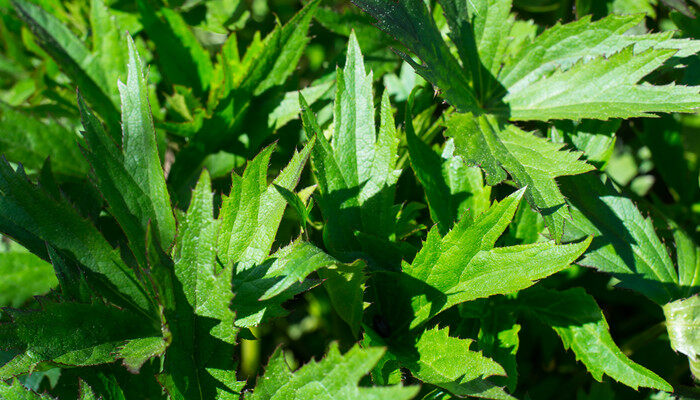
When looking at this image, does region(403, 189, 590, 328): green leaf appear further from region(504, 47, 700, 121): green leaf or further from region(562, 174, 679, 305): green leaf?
region(504, 47, 700, 121): green leaf

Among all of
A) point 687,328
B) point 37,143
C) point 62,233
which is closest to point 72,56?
point 37,143

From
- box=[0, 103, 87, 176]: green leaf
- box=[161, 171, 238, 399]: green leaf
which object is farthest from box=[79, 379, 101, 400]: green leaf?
box=[0, 103, 87, 176]: green leaf

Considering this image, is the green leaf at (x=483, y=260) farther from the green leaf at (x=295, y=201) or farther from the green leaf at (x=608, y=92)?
the green leaf at (x=608, y=92)

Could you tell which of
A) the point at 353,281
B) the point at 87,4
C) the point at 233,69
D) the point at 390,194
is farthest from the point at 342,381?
the point at 87,4

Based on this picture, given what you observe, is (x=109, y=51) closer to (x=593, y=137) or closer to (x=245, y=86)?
(x=245, y=86)

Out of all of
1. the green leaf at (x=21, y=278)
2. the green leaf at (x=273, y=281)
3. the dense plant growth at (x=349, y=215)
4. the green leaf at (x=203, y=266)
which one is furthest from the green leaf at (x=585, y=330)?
the green leaf at (x=21, y=278)
